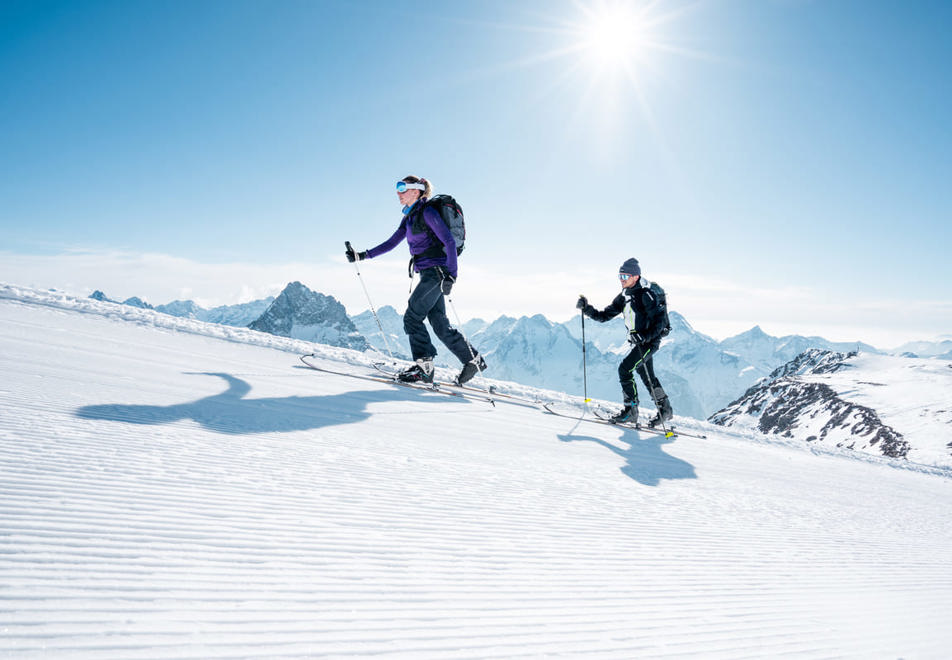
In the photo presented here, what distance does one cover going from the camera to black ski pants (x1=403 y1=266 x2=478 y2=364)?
21.1ft

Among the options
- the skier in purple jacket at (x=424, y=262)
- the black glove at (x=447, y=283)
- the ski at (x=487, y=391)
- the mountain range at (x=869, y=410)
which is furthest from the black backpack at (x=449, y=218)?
the mountain range at (x=869, y=410)

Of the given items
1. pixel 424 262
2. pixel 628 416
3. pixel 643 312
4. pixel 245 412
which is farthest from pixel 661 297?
pixel 245 412

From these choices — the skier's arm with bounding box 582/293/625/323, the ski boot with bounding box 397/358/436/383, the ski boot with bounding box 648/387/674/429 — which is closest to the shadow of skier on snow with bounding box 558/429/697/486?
the ski boot with bounding box 648/387/674/429

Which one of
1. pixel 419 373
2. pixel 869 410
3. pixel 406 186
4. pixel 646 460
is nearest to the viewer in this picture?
pixel 646 460

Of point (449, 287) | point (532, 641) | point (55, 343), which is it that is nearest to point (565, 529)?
point (532, 641)

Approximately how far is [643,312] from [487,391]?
2718 mm

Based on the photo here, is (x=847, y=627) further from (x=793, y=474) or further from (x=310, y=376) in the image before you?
(x=310, y=376)

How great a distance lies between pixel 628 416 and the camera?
7.55 meters

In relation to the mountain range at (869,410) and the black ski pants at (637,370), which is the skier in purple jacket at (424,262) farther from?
the mountain range at (869,410)

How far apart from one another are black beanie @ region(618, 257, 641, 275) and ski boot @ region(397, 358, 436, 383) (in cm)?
330

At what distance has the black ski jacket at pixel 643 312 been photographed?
729 cm

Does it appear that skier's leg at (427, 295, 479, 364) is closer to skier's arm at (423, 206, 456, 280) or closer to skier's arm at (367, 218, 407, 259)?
skier's arm at (423, 206, 456, 280)

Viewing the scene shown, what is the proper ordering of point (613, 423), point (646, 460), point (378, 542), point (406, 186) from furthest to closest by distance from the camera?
1. point (613, 423)
2. point (406, 186)
3. point (646, 460)
4. point (378, 542)

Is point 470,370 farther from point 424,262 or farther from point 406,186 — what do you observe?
point 406,186
